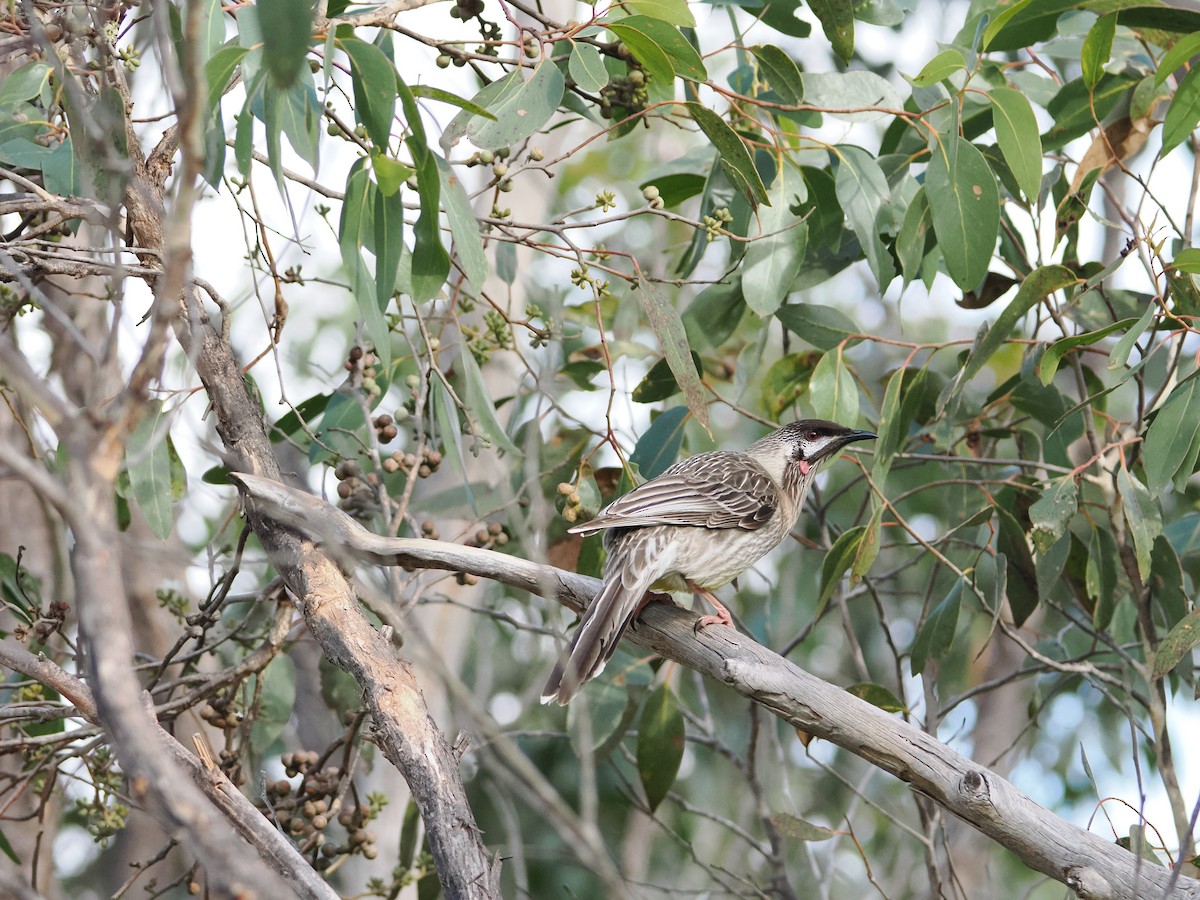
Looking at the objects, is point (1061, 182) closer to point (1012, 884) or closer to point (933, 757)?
point (933, 757)

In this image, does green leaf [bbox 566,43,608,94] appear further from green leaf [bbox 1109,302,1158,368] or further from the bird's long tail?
green leaf [bbox 1109,302,1158,368]

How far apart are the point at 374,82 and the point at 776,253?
5.66 feet

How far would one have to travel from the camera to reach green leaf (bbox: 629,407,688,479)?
429 cm

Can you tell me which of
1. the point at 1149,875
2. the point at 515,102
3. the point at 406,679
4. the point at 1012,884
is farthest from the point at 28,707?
the point at 1012,884

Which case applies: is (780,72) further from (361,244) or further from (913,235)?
(361,244)

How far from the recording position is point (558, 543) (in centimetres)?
457

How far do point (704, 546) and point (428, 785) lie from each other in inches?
64.8

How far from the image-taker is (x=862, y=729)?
8.76 ft

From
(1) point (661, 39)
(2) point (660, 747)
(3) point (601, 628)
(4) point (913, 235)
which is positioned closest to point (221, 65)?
(1) point (661, 39)

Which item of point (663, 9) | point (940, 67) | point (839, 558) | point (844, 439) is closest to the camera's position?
point (663, 9)

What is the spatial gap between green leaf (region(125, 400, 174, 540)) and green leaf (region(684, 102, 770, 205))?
5.88 feet

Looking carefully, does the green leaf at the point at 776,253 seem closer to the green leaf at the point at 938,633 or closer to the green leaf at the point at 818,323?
the green leaf at the point at 818,323

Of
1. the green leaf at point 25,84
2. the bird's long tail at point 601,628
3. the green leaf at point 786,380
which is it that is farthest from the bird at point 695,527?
the green leaf at point 25,84

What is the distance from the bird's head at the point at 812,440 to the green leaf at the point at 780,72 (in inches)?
46.8
